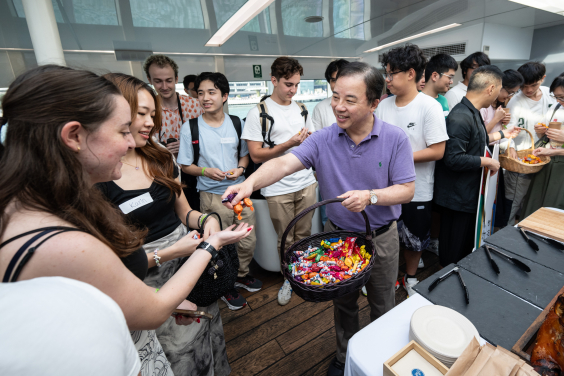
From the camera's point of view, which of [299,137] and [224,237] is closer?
[224,237]

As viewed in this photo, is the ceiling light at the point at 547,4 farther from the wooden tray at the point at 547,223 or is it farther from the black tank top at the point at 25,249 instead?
the black tank top at the point at 25,249

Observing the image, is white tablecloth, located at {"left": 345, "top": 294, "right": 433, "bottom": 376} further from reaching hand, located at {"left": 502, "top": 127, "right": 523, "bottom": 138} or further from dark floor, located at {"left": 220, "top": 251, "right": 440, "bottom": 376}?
reaching hand, located at {"left": 502, "top": 127, "right": 523, "bottom": 138}

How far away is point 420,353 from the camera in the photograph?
852 millimetres

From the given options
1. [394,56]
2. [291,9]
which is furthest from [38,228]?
[291,9]

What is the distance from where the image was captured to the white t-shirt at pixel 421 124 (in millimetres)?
2109

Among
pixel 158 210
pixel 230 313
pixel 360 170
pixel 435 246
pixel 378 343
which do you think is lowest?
pixel 230 313

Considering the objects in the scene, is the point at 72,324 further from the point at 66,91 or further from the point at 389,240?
the point at 389,240

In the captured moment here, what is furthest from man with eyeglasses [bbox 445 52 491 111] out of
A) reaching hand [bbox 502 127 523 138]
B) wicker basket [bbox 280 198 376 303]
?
wicker basket [bbox 280 198 376 303]

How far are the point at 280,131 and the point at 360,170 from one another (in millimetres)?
1197

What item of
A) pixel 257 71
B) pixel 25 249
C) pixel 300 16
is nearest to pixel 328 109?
pixel 300 16

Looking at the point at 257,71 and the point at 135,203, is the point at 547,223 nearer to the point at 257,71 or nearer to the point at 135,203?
the point at 135,203

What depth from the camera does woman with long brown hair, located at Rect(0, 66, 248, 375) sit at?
0.60 meters

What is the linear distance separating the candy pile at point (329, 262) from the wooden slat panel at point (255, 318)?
1242 mm

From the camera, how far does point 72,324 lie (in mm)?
404
